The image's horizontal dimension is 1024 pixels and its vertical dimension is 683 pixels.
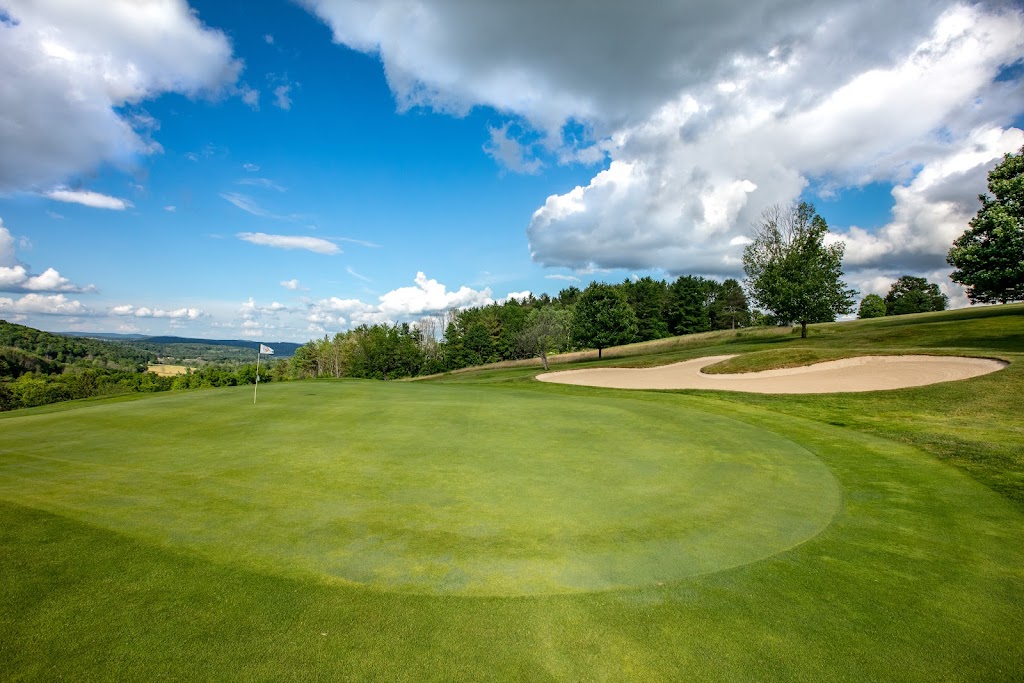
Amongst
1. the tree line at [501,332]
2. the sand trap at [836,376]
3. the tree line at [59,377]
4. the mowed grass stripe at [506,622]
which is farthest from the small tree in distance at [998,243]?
the tree line at [59,377]

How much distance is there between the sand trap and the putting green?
10.8m

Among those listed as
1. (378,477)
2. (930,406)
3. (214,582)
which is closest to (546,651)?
(214,582)

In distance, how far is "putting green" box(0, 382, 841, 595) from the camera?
5211mm

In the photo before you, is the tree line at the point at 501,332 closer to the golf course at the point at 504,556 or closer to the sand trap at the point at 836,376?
the sand trap at the point at 836,376

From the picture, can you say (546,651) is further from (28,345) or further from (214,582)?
(28,345)

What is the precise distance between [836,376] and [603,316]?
29.6m

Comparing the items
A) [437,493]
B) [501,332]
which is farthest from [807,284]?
[501,332]

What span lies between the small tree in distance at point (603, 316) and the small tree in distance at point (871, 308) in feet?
293

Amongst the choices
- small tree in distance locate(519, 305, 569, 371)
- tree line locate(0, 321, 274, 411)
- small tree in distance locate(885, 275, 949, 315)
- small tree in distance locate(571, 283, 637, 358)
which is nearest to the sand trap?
small tree in distance locate(571, 283, 637, 358)

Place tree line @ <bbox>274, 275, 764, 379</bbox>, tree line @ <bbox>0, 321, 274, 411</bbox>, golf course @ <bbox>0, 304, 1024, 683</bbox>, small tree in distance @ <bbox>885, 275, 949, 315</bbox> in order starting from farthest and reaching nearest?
small tree in distance @ <bbox>885, 275, 949, 315</bbox>, tree line @ <bbox>274, 275, 764, 379</bbox>, tree line @ <bbox>0, 321, 274, 411</bbox>, golf course @ <bbox>0, 304, 1024, 683</bbox>

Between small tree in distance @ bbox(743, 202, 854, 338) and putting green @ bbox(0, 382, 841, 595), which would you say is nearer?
putting green @ bbox(0, 382, 841, 595)

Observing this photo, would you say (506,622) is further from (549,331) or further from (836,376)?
(549,331)

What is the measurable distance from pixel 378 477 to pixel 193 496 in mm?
2683

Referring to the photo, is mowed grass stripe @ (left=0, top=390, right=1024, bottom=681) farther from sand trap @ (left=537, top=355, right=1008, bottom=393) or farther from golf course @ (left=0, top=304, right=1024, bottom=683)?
sand trap @ (left=537, top=355, right=1008, bottom=393)
